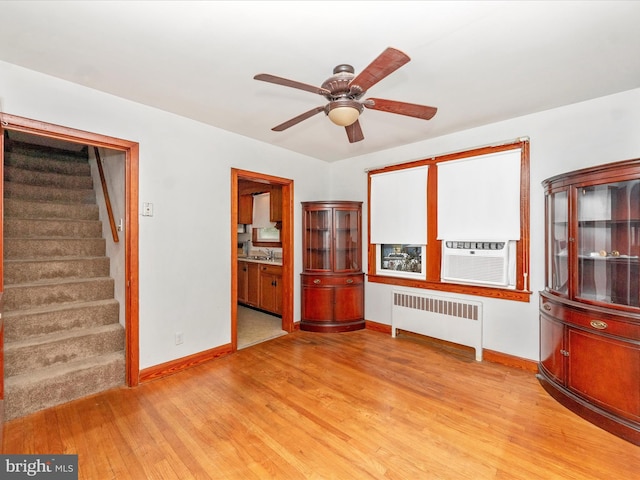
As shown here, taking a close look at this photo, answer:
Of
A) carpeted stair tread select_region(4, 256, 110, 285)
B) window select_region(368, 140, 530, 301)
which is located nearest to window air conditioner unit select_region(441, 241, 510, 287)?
window select_region(368, 140, 530, 301)

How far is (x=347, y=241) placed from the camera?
4.39 meters

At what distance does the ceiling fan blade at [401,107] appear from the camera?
1.87m

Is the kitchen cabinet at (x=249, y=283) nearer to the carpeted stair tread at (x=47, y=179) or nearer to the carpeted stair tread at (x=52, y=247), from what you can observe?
the carpeted stair tread at (x=52, y=247)

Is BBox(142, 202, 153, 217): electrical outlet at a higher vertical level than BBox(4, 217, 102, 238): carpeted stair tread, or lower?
higher

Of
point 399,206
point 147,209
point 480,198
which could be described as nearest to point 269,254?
point 399,206

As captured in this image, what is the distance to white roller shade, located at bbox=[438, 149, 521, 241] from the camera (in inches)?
122

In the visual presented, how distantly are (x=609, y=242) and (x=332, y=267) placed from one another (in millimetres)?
2855

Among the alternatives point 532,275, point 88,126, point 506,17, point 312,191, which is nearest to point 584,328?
point 532,275

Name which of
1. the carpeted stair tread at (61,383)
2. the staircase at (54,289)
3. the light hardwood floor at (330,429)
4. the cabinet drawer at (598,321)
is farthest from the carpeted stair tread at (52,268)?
the cabinet drawer at (598,321)

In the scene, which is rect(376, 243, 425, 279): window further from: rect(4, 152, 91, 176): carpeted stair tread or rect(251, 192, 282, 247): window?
rect(4, 152, 91, 176): carpeted stair tread

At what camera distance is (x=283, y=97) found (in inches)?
101

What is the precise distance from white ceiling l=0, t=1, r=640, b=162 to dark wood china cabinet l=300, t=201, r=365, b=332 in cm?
181

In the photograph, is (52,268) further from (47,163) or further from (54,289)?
(47,163)

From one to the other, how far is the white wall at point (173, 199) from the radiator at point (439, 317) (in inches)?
83.8
